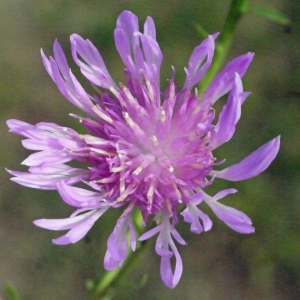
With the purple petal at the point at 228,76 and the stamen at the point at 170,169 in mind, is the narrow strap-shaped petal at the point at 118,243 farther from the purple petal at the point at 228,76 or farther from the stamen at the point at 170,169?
the purple petal at the point at 228,76

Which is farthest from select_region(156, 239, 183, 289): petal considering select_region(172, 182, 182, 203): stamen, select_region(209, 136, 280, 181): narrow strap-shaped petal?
select_region(209, 136, 280, 181): narrow strap-shaped petal

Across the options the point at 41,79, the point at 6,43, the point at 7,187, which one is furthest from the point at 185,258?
the point at 6,43

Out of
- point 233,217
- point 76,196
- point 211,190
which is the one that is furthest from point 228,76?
point 211,190

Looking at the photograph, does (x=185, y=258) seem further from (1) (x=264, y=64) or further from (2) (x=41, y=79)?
(2) (x=41, y=79)

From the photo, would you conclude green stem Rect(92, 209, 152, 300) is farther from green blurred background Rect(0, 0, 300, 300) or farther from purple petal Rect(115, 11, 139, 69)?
green blurred background Rect(0, 0, 300, 300)

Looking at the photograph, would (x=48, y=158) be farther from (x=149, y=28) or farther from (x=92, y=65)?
(x=149, y=28)

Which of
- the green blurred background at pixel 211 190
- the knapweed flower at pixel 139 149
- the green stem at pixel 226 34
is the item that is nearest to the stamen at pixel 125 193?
the knapweed flower at pixel 139 149
